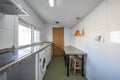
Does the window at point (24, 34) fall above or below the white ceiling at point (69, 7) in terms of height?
below

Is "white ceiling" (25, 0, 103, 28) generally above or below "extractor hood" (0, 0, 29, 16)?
above

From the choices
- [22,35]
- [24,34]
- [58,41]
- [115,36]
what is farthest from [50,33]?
[115,36]

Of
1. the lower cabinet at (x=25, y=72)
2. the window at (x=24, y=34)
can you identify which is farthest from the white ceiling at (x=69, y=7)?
the lower cabinet at (x=25, y=72)

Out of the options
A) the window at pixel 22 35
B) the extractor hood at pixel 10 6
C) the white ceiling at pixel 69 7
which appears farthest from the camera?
the window at pixel 22 35

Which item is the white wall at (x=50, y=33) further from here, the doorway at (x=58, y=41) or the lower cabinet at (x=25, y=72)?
the lower cabinet at (x=25, y=72)

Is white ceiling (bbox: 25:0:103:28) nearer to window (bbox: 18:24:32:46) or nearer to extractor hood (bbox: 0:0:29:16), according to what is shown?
window (bbox: 18:24:32:46)

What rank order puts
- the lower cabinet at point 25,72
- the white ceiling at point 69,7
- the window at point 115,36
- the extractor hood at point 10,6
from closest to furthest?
the extractor hood at point 10,6 < the window at point 115,36 < the lower cabinet at point 25,72 < the white ceiling at point 69,7

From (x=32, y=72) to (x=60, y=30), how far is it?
21.3ft

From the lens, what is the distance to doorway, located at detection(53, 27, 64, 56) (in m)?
9.11

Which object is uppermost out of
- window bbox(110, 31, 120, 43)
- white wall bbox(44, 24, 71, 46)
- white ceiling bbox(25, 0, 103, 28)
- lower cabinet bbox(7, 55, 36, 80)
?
white ceiling bbox(25, 0, 103, 28)

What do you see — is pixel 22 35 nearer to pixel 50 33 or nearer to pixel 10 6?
pixel 10 6

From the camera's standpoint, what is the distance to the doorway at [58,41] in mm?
9109

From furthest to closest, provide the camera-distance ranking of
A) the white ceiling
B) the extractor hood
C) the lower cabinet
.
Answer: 1. the white ceiling
2. the lower cabinet
3. the extractor hood

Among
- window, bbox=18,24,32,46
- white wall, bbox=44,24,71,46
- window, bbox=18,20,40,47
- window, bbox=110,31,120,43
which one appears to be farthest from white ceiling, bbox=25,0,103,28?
white wall, bbox=44,24,71,46
